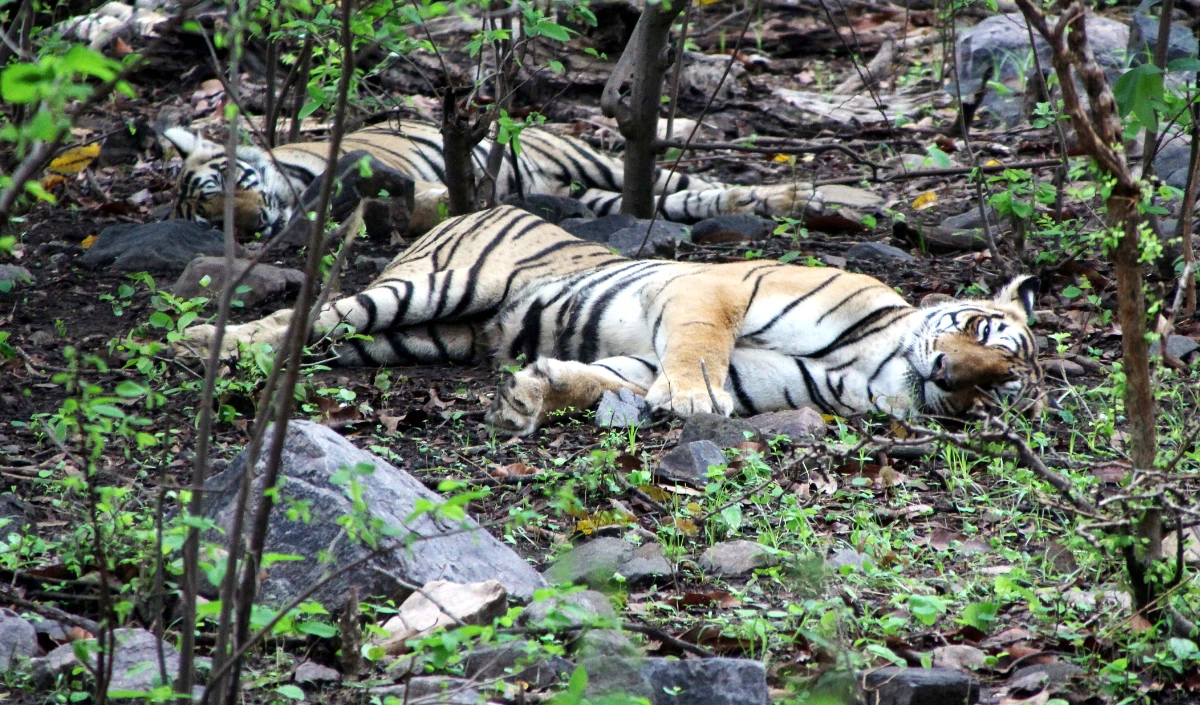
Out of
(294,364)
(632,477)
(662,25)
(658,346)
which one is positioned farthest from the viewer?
(662,25)

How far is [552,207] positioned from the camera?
686 cm

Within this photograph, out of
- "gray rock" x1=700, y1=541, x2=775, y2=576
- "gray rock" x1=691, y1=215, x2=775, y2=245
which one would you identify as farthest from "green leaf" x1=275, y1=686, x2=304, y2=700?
"gray rock" x1=691, y1=215, x2=775, y2=245

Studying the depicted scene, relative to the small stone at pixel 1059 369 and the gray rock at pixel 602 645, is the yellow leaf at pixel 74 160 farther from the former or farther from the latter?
the gray rock at pixel 602 645

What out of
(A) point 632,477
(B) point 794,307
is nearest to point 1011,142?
(B) point 794,307

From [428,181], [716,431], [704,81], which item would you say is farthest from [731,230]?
[704,81]

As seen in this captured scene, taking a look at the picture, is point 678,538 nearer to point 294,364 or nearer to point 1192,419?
point 1192,419

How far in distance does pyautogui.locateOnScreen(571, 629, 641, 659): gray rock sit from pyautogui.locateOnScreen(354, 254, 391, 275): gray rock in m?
3.86

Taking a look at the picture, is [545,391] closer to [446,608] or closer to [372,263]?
[446,608]

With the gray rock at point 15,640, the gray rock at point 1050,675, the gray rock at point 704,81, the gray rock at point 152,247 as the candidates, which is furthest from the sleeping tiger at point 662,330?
the gray rock at point 704,81

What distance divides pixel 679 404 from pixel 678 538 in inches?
41.7

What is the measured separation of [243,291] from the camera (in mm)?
5160

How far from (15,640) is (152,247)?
3.95m

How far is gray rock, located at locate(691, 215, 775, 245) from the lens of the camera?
20.8 feet

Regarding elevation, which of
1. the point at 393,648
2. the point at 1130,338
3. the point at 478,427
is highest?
the point at 1130,338
